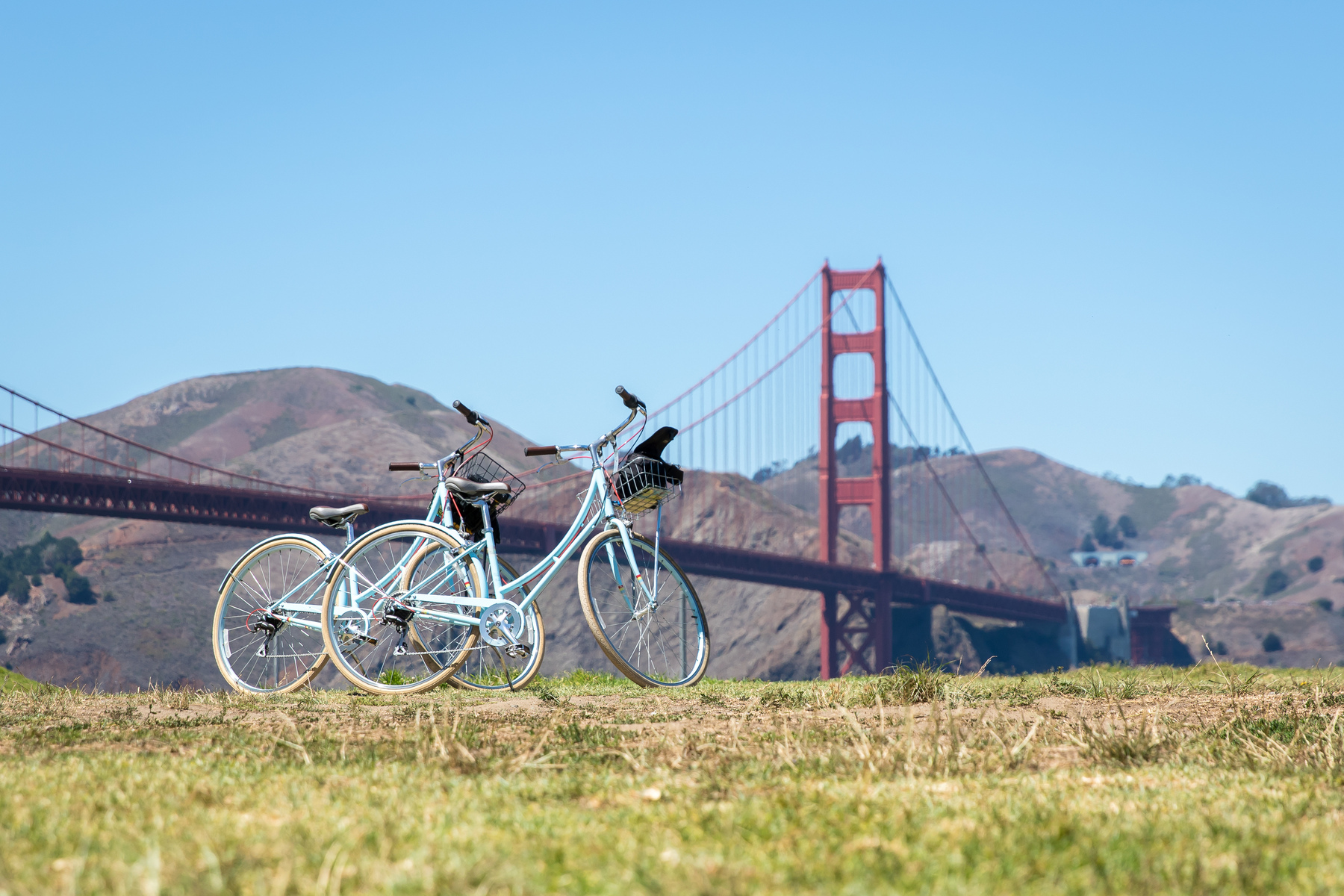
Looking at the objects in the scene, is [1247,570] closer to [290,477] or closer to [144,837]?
[290,477]

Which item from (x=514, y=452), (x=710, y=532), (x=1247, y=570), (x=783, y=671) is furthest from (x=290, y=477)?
(x=1247, y=570)

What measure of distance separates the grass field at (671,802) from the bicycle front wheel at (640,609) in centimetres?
109

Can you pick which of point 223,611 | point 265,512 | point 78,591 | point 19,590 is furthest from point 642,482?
point 78,591

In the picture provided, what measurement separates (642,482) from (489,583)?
783mm

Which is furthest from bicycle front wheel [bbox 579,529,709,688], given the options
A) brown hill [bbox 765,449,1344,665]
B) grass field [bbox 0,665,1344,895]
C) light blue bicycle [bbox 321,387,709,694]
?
brown hill [bbox 765,449,1344,665]

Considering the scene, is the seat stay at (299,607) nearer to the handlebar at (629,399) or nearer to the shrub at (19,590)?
the handlebar at (629,399)

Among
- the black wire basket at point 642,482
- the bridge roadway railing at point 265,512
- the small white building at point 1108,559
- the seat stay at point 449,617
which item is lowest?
the seat stay at point 449,617

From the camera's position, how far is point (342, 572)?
5.29 m

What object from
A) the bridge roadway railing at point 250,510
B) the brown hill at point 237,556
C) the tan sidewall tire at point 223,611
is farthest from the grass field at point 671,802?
the brown hill at point 237,556

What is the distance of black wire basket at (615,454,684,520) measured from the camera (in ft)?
17.4

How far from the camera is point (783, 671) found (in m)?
64.1

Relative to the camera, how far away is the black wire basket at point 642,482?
5.29 metres

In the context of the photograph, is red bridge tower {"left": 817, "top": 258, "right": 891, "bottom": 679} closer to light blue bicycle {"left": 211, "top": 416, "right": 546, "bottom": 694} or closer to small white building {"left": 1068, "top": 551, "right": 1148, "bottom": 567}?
light blue bicycle {"left": 211, "top": 416, "right": 546, "bottom": 694}

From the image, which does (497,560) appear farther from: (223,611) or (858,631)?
(858,631)
